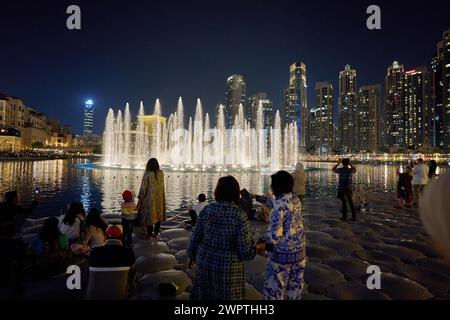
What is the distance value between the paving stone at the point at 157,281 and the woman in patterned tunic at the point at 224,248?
1.74 m

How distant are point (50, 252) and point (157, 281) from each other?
2062 millimetres

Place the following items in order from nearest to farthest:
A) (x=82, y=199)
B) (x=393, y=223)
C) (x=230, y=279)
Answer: (x=230, y=279) → (x=393, y=223) → (x=82, y=199)

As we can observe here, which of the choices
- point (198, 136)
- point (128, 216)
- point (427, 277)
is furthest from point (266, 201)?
point (198, 136)

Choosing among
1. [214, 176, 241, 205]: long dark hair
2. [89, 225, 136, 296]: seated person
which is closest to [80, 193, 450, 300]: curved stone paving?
[89, 225, 136, 296]: seated person

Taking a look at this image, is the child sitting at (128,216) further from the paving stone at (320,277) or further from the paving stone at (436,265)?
the paving stone at (436,265)

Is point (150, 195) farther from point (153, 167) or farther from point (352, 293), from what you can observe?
point (352, 293)

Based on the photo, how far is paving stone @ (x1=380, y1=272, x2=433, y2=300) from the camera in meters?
4.52

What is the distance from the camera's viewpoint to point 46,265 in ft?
16.8

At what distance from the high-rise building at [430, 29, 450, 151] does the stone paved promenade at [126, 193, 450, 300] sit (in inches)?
7024
